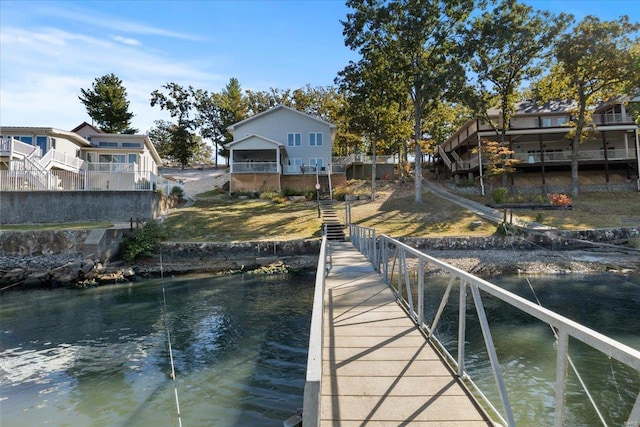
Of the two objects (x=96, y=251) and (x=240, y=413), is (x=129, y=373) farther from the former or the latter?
(x=96, y=251)

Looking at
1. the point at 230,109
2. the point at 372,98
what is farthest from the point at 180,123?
the point at 372,98

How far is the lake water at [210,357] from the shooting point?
614 cm

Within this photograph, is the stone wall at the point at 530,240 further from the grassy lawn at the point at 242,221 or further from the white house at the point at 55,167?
the white house at the point at 55,167

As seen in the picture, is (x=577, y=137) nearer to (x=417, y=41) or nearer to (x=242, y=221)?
(x=417, y=41)

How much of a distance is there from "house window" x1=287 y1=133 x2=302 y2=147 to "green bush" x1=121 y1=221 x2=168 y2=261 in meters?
20.2

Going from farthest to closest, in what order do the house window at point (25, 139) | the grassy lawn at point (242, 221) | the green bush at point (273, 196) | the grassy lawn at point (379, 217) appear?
the green bush at point (273, 196) → the house window at point (25, 139) → the grassy lawn at point (379, 217) → the grassy lawn at point (242, 221)

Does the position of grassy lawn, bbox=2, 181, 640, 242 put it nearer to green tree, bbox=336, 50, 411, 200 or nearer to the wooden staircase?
the wooden staircase

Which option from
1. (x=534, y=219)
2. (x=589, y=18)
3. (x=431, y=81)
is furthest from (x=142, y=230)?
(x=589, y=18)

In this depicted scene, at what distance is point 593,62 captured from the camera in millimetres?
30281

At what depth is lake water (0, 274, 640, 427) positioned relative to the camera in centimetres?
614

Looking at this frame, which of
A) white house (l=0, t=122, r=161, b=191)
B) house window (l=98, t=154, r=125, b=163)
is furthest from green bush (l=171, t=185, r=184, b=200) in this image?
house window (l=98, t=154, r=125, b=163)

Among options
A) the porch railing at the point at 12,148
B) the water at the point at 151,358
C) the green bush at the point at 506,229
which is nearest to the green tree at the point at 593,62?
the green bush at the point at 506,229

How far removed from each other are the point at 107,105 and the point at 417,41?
41805 mm

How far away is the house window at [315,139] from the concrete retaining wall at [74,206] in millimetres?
18536
